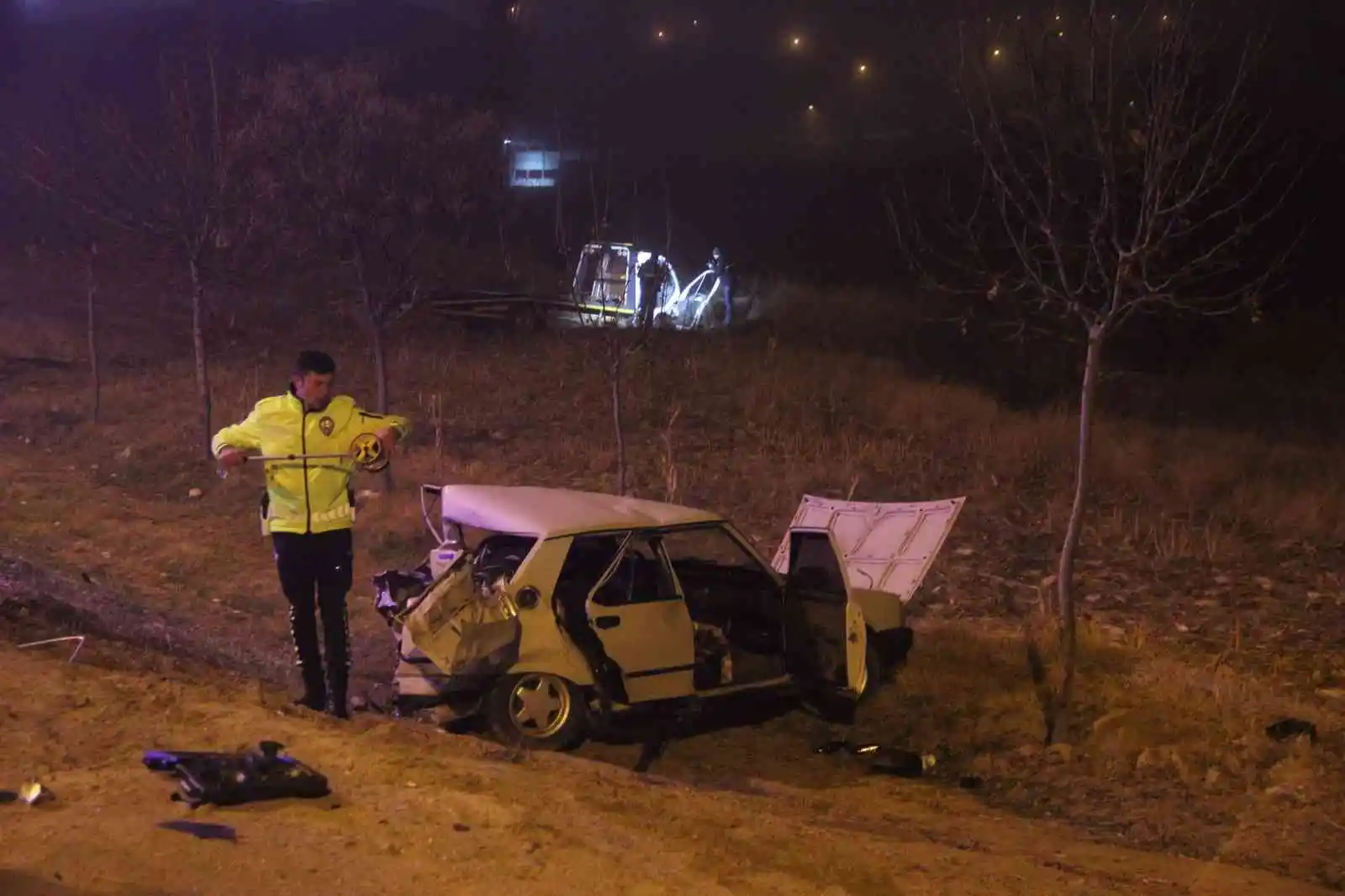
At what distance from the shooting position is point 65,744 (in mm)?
5020

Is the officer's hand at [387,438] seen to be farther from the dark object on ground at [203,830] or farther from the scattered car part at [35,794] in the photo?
the dark object on ground at [203,830]

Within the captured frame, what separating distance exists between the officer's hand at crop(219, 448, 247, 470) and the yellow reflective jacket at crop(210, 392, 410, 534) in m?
0.07

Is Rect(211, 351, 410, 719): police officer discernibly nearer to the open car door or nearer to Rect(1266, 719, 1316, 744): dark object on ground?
the open car door

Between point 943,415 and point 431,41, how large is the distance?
31619 mm

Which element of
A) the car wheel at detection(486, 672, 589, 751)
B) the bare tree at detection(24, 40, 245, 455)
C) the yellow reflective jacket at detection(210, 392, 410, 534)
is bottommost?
the car wheel at detection(486, 672, 589, 751)

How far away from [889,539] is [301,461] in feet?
14.9

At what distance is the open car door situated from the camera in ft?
23.2

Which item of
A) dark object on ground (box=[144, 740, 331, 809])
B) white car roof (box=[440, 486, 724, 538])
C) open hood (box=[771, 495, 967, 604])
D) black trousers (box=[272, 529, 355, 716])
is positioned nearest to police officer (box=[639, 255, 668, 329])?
open hood (box=[771, 495, 967, 604])

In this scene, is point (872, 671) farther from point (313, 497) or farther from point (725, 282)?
point (725, 282)

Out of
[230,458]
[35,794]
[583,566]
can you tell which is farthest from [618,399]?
[35,794]

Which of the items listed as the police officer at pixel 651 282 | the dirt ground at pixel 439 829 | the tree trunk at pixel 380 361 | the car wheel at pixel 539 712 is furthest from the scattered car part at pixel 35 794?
the tree trunk at pixel 380 361

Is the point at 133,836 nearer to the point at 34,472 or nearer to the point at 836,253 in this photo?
the point at 34,472

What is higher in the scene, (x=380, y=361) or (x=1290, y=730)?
(x=380, y=361)

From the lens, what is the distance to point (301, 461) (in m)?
6.39
